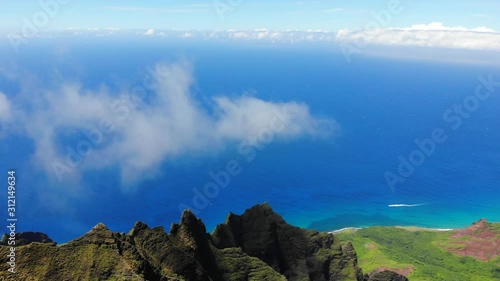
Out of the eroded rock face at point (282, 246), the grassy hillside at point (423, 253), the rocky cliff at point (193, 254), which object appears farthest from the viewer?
the grassy hillside at point (423, 253)

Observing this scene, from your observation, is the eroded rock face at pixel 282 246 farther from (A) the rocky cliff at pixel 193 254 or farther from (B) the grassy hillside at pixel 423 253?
(B) the grassy hillside at pixel 423 253

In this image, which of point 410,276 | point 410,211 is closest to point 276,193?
point 410,211

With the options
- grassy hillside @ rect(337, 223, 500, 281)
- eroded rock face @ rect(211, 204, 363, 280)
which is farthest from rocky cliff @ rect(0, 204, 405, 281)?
grassy hillside @ rect(337, 223, 500, 281)

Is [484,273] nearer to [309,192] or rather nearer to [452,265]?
[452,265]

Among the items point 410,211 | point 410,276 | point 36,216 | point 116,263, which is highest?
point 36,216

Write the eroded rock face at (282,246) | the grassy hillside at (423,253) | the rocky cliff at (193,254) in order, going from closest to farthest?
the rocky cliff at (193,254) → the eroded rock face at (282,246) → the grassy hillside at (423,253)

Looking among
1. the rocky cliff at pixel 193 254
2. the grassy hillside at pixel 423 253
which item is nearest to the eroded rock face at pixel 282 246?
the rocky cliff at pixel 193 254
